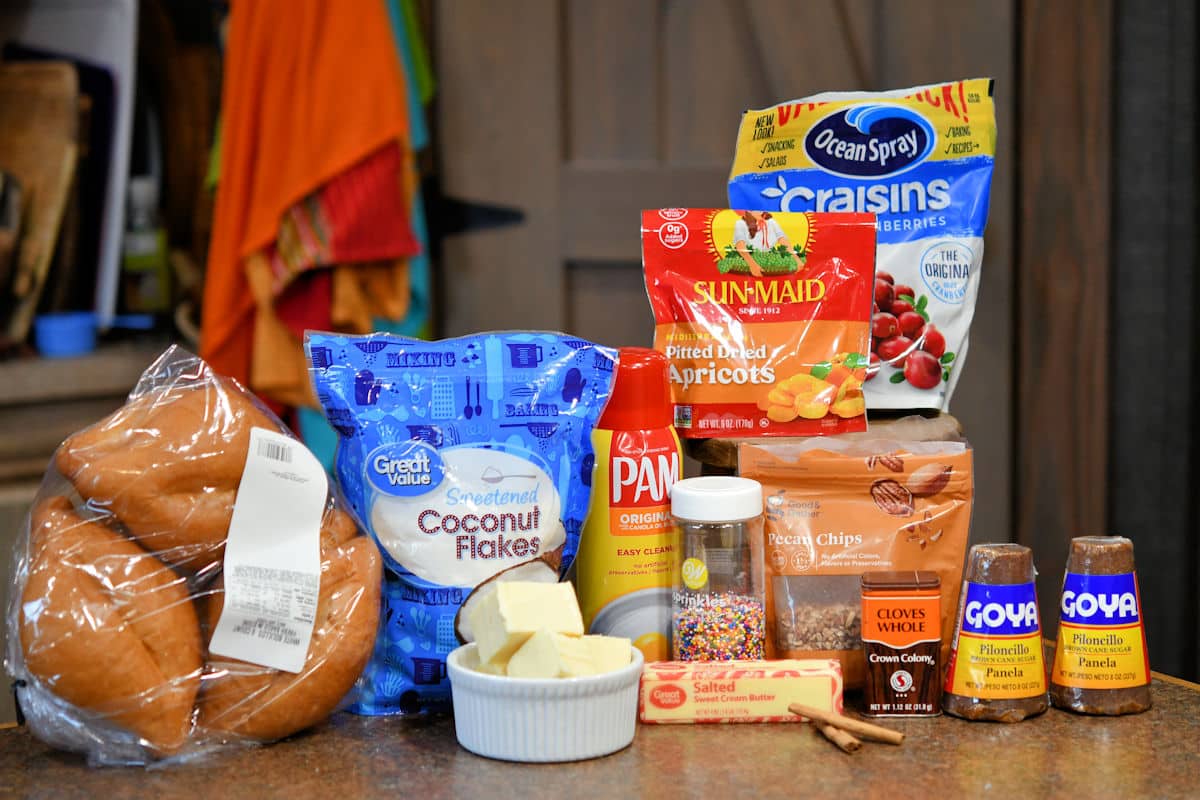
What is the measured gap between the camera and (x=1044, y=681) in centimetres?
83

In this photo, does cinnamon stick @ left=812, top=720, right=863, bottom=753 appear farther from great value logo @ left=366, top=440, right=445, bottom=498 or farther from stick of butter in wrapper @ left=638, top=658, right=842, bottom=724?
great value logo @ left=366, top=440, right=445, bottom=498

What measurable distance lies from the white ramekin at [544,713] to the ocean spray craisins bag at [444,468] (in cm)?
8

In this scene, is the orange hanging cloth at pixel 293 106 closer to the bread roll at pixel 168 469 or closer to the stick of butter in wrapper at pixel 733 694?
the bread roll at pixel 168 469

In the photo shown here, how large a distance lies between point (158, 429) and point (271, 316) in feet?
3.51

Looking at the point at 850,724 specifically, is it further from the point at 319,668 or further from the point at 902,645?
the point at 319,668

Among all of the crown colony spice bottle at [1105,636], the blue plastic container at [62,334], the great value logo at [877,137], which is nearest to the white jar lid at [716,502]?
the crown colony spice bottle at [1105,636]

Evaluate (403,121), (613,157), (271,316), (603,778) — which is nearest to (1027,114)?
(613,157)

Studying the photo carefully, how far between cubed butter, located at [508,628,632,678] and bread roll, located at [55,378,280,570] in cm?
21

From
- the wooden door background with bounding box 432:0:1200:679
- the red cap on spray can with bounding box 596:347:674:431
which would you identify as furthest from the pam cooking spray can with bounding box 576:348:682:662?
the wooden door background with bounding box 432:0:1200:679

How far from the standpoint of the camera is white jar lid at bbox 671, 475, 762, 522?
2.68 ft

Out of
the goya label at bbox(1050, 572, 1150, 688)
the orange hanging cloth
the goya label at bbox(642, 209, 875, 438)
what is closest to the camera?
the goya label at bbox(1050, 572, 1150, 688)

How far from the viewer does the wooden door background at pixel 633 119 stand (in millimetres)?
1931

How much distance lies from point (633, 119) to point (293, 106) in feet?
1.75

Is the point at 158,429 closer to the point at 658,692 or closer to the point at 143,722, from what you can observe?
the point at 143,722
